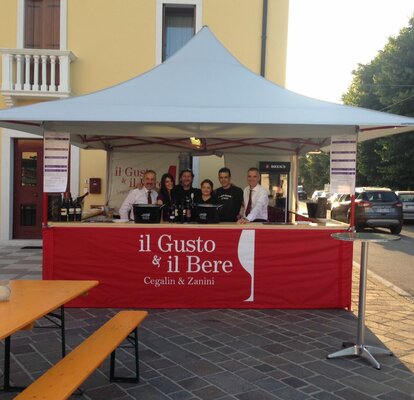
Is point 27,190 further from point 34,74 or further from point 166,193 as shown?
point 166,193

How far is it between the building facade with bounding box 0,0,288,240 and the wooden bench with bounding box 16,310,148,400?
25.8 feet

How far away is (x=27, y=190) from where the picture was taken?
1180cm

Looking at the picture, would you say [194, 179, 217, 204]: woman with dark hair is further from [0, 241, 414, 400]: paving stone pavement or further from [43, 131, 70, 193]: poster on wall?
[43, 131, 70, 193]: poster on wall

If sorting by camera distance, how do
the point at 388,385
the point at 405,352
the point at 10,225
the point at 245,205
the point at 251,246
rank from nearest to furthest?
the point at 388,385 → the point at 405,352 → the point at 251,246 → the point at 245,205 → the point at 10,225

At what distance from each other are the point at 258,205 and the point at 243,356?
110 inches

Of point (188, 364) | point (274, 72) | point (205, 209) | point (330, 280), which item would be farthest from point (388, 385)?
point (274, 72)

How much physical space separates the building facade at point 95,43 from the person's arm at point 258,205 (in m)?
5.53

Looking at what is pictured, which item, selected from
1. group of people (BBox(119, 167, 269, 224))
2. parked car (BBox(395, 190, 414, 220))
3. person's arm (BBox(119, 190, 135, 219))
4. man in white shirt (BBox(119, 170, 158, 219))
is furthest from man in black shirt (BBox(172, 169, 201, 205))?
parked car (BBox(395, 190, 414, 220))

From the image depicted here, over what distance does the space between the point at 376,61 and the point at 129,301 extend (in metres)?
26.2

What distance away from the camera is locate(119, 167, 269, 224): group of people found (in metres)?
7.07

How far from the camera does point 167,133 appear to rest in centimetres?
752

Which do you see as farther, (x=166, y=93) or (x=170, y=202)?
(x=170, y=202)

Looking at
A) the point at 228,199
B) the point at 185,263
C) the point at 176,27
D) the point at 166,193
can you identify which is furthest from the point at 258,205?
the point at 176,27

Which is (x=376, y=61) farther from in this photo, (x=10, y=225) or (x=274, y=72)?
(x=10, y=225)
